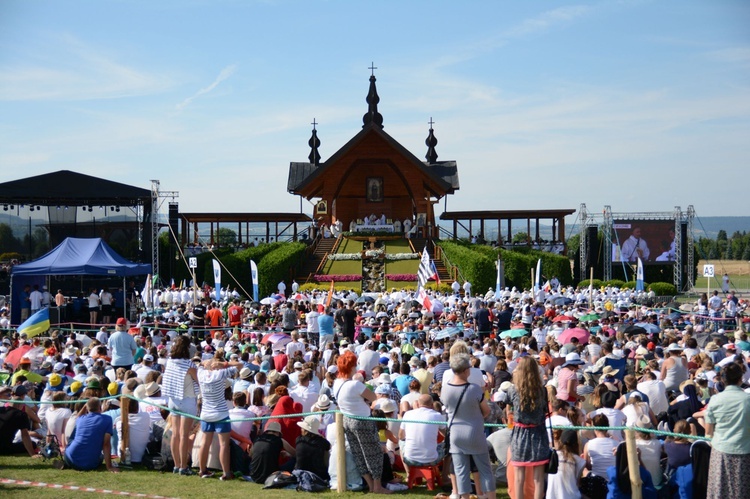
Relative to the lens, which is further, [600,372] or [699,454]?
[600,372]

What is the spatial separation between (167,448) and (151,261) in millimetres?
28363

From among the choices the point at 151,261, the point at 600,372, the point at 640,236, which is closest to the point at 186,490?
the point at 600,372

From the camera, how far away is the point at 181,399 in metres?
9.48

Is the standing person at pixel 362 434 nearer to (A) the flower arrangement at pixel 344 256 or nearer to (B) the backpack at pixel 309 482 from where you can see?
(B) the backpack at pixel 309 482

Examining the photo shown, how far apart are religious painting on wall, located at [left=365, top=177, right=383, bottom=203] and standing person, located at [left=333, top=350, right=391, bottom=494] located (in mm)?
41443

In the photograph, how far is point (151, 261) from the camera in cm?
3709

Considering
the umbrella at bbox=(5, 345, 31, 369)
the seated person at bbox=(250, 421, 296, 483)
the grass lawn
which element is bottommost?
the grass lawn

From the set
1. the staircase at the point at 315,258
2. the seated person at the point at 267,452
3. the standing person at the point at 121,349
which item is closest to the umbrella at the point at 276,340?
the standing person at the point at 121,349

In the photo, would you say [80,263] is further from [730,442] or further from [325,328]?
[730,442]

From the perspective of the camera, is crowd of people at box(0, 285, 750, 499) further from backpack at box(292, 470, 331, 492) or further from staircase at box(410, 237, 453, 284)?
staircase at box(410, 237, 453, 284)

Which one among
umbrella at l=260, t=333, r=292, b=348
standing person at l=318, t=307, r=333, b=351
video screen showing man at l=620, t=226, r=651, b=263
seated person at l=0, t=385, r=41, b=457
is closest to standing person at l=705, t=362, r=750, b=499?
seated person at l=0, t=385, r=41, b=457

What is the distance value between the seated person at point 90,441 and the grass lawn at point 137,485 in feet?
0.45

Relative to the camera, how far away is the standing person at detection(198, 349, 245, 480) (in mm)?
9219

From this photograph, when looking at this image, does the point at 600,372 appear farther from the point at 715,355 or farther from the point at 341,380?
the point at 341,380
